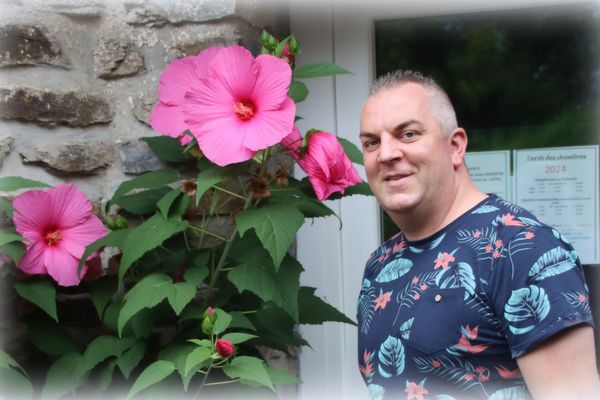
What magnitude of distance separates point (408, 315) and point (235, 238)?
0.39 metres

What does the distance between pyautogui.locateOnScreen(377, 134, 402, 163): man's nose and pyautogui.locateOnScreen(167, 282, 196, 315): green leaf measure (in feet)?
1.30

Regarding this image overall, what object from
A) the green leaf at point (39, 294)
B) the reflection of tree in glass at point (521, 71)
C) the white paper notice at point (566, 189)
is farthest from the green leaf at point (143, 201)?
the white paper notice at point (566, 189)

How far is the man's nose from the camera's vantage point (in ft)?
4.02

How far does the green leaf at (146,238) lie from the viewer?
1.29 meters

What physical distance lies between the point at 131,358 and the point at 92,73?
0.65 metres

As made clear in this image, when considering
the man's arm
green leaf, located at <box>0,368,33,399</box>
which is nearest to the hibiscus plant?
green leaf, located at <box>0,368,33,399</box>

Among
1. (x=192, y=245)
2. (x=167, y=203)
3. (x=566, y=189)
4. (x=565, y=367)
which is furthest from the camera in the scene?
(x=566, y=189)

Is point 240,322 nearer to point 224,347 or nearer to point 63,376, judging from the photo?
point 224,347

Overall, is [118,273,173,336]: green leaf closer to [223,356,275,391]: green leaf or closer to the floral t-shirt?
[223,356,275,391]: green leaf

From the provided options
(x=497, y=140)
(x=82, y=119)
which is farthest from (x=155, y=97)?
(x=497, y=140)

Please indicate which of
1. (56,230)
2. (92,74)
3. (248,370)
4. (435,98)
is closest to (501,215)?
(435,98)

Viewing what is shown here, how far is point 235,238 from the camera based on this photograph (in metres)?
1.42

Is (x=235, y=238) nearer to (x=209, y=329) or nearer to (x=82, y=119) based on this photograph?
(x=209, y=329)

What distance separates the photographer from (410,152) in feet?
4.02
